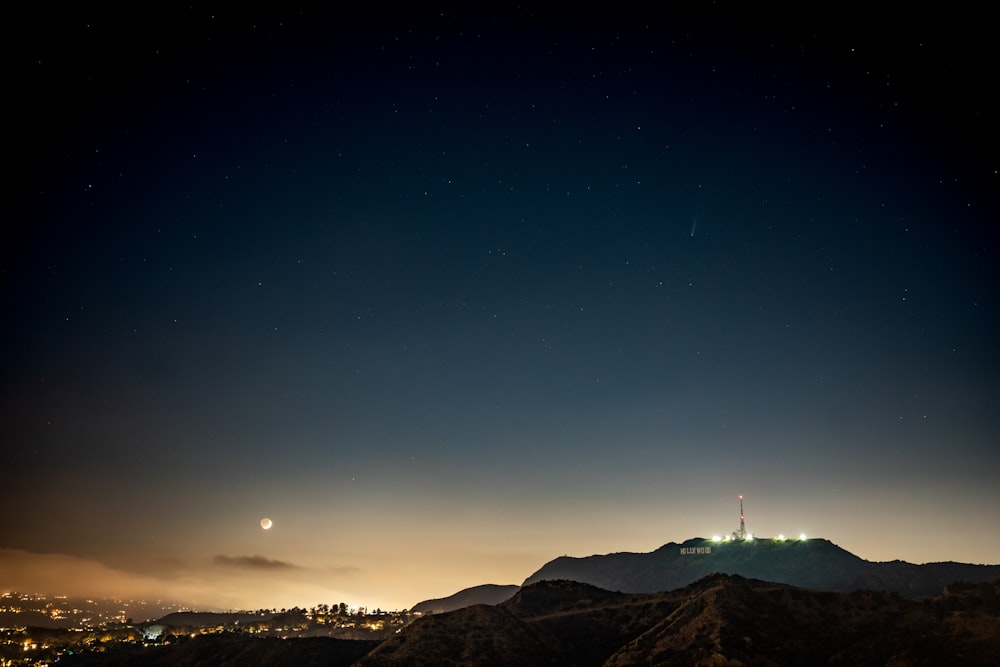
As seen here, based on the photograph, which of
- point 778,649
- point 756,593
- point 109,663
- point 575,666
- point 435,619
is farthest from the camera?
point 109,663

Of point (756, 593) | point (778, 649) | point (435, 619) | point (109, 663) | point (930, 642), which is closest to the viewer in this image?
point (930, 642)

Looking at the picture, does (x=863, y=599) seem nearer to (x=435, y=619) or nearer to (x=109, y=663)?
(x=435, y=619)

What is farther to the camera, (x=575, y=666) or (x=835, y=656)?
(x=575, y=666)

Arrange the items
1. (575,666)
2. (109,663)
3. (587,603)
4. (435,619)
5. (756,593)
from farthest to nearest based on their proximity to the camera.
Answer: (109,663) → (587,603) → (435,619) → (756,593) → (575,666)

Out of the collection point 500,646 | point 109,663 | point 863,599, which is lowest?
point 109,663

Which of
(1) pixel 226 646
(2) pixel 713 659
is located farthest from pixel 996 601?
(1) pixel 226 646

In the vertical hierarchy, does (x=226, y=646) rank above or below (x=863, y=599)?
below

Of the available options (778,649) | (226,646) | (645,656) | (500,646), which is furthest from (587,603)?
(226,646)

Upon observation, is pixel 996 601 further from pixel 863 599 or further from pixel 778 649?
pixel 778 649

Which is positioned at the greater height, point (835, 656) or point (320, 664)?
point (835, 656)
